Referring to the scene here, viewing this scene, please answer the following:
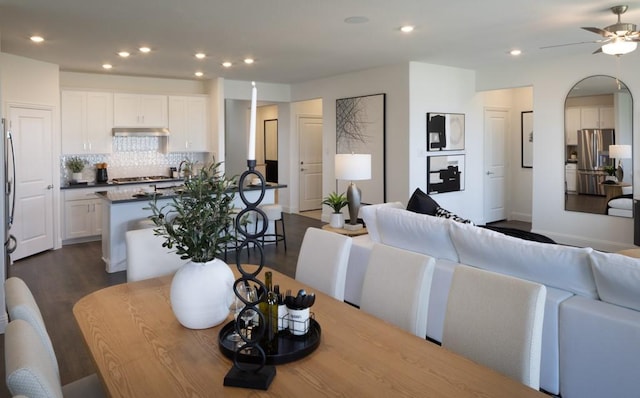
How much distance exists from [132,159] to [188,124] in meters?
1.13

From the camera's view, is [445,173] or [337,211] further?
[445,173]

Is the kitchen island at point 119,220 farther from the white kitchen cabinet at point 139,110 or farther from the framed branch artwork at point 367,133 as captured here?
the framed branch artwork at point 367,133

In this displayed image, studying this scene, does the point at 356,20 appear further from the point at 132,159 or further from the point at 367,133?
the point at 132,159

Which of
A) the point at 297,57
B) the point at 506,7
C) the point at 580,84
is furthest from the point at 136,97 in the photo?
the point at 580,84

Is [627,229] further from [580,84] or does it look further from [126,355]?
[126,355]

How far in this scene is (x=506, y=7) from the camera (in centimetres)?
430

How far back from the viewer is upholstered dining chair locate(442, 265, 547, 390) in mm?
1699

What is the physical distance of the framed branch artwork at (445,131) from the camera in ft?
24.0

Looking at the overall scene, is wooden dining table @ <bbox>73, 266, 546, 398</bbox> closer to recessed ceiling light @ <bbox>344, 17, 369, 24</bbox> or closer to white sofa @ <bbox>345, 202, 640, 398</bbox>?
white sofa @ <bbox>345, 202, 640, 398</bbox>

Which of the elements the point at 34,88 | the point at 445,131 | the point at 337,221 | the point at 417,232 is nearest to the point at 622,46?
the point at 417,232

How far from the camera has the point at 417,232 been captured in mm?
3516

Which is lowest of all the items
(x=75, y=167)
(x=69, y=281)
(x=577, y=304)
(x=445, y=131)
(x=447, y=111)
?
(x=69, y=281)

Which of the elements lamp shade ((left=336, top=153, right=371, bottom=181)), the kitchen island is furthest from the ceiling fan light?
the kitchen island

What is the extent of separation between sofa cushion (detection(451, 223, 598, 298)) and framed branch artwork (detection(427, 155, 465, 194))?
4.28m
